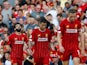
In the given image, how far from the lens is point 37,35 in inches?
499

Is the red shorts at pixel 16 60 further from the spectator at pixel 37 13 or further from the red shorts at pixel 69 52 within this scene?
the spectator at pixel 37 13

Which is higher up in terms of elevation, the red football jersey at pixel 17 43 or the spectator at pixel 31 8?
the spectator at pixel 31 8

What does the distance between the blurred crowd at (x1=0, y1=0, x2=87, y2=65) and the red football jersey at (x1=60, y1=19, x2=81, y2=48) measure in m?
2.59

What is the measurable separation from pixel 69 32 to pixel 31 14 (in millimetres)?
5457

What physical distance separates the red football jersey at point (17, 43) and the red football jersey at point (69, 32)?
6.76ft

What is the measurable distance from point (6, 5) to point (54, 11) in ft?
8.52

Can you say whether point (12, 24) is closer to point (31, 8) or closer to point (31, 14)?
point (31, 14)

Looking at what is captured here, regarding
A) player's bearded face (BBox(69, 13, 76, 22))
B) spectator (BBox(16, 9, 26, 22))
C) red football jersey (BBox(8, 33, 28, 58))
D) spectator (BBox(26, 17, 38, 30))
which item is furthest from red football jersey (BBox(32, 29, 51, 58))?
spectator (BBox(16, 9, 26, 22))

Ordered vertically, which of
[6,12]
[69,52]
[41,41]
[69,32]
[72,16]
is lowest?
[69,52]

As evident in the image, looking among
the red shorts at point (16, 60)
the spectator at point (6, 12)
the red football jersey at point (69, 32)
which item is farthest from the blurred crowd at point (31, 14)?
the red football jersey at point (69, 32)

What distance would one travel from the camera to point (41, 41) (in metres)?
12.8

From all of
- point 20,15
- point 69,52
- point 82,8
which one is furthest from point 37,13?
point 69,52

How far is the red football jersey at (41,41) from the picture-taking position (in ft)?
41.6

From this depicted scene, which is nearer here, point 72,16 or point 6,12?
point 72,16
